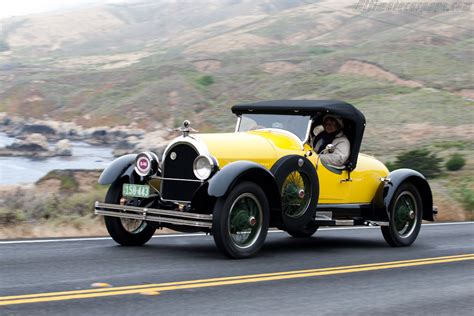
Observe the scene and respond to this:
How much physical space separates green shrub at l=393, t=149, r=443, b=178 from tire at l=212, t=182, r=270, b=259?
23530 mm

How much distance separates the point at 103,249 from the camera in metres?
9.85

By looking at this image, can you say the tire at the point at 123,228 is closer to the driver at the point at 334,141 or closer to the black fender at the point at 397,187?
the driver at the point at 334,141

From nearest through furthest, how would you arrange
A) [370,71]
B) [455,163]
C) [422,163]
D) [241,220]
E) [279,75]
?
1. [241,220]
2. [422,163]
3. [455,163]
4. [370,71]
5. [279,75]

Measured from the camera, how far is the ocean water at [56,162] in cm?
4941

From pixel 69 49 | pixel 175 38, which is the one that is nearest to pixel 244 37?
pixel 175 38

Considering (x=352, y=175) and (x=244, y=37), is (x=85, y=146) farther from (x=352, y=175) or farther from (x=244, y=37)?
(x=352, y=175)

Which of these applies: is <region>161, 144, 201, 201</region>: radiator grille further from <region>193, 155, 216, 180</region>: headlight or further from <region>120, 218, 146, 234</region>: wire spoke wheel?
<region>120, 218, 146, 234</region>: wire spoke wheel

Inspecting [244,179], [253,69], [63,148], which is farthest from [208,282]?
[253,69]

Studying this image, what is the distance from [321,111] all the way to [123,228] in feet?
10.1

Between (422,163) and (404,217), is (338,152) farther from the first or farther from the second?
(422,163)

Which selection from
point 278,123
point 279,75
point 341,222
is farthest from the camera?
point 279,75

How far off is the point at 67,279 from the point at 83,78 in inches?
3090

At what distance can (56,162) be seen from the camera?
56188 mm

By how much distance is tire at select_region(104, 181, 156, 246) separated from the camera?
10.2m
